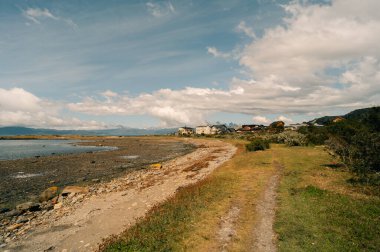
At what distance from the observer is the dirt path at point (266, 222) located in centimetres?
1205

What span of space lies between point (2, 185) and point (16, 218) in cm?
1646

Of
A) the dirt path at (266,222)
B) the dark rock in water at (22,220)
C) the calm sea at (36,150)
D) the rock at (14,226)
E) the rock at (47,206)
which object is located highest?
the dirt path at (266,222)

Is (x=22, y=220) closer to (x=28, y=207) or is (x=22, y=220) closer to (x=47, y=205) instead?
(x=28, y=207)

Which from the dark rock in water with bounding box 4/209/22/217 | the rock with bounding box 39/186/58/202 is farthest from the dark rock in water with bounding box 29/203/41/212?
the rock with bounding box 39/186/58/202

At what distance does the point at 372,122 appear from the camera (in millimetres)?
33812

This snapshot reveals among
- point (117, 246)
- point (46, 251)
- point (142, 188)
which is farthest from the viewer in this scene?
point (142, 188)

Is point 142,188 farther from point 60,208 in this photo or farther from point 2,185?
point 2,185

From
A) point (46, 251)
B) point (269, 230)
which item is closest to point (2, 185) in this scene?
point (46, 251)

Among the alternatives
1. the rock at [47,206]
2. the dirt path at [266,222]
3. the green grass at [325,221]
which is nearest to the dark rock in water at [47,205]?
the rock at [47,206]

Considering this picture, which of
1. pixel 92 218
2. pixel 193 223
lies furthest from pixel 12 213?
pixel 193 223

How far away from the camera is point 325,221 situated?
14773 millimetres

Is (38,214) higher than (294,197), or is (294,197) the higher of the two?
(294,197)

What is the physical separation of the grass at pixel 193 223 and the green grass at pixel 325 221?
2.01 meters

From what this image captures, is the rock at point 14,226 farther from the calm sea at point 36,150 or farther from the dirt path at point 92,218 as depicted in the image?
the calm sea at point 36,150
